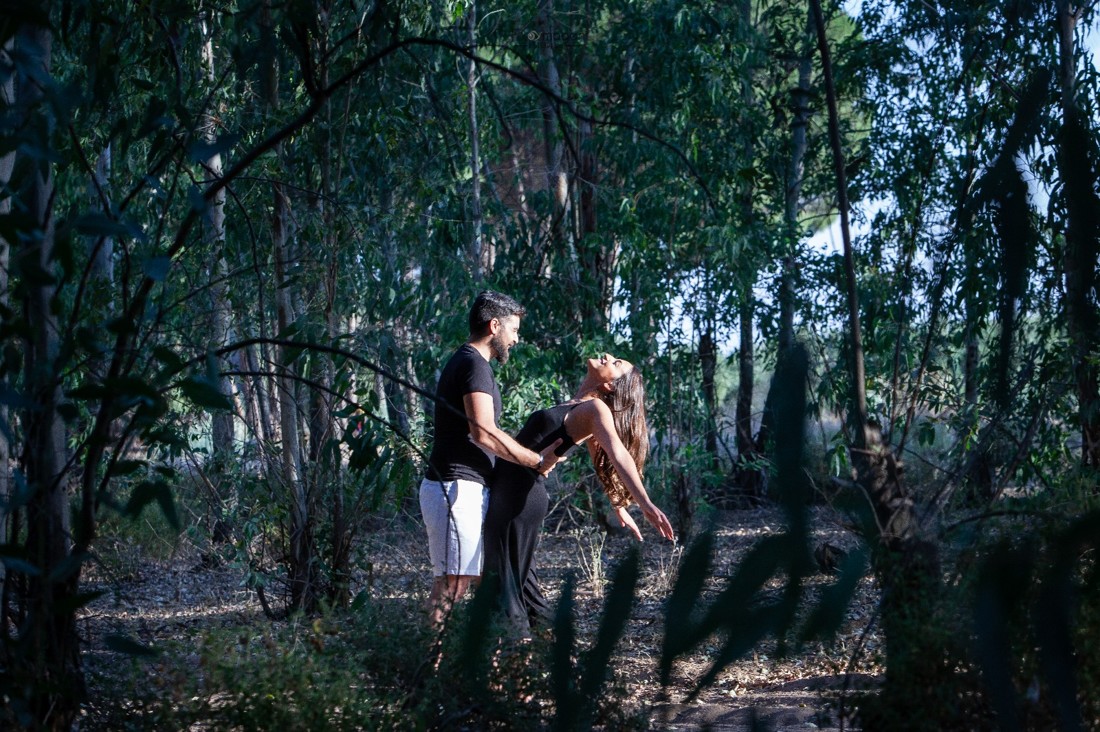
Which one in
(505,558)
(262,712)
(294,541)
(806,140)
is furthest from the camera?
(806,140)

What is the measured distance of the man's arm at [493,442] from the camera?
3.34 m

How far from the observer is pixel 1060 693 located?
66cm

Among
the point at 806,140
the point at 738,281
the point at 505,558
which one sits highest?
the point at 806,140

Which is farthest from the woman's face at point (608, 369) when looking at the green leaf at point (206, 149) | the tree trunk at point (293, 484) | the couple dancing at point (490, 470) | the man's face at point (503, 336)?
the green leaf at point (206, 149)

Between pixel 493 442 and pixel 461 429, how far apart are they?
1.43 ft

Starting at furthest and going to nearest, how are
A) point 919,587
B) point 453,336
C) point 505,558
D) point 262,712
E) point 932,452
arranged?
point 453,336 → point 505,558 → point 932,452 → point 262,712 → point 919,587

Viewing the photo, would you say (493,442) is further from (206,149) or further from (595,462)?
(206,149)

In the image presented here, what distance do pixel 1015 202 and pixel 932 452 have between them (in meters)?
2.42

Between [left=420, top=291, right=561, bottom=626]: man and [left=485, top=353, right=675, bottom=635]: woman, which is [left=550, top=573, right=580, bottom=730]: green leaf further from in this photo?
[left=420, top=291, right=561, bottom=626]: man

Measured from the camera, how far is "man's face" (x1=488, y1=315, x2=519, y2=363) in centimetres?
402

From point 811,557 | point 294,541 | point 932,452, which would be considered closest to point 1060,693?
point 811,557

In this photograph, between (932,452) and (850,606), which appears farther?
(932,452)

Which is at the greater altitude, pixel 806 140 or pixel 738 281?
pixel 806 140

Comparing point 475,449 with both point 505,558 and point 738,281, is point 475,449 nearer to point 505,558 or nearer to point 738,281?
point 505,558
